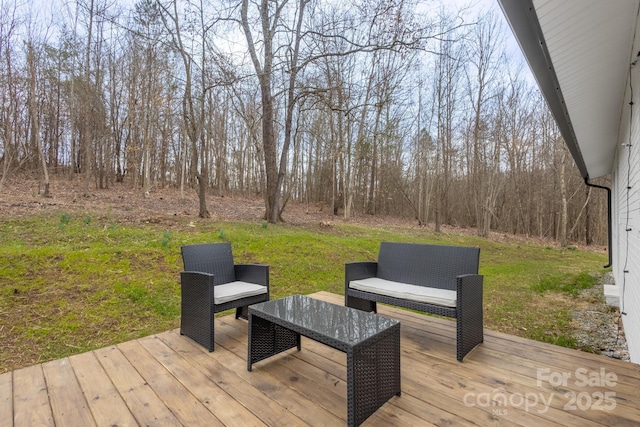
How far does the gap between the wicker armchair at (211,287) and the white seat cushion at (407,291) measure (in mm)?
968

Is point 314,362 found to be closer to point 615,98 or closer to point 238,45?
point 615,98

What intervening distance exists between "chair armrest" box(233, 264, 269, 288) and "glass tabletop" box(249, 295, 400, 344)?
0.59 meters

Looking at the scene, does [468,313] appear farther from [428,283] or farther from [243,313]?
[243,313]

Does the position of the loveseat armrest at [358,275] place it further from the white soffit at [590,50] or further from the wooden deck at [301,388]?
the white soffit at [590,50]

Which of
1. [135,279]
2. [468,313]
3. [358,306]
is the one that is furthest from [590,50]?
[135,279]

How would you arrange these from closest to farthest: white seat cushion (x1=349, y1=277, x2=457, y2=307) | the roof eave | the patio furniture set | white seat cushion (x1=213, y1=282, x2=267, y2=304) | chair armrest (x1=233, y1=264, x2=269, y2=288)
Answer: the roof eave, the patio furniture set, white seat cushion (x1=349, y1=277, x2=457, y2=307), white seat cushion (x1=213, y1=282, x2=267, y2=304), chair armrest (x1=233, y1=264, x2=269, y2=288)

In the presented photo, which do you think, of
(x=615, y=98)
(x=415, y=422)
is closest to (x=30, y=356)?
(x=415, y=422)

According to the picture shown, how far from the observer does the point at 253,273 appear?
119 inches

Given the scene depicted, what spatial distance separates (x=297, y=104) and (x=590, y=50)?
A: 41.0 ft

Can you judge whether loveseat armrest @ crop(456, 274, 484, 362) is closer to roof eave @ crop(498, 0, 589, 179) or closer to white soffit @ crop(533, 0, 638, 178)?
roof eave @ crop(498, 0, 589, 179)

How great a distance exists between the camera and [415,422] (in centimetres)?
154

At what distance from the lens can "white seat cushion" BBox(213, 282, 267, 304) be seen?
8.28ft

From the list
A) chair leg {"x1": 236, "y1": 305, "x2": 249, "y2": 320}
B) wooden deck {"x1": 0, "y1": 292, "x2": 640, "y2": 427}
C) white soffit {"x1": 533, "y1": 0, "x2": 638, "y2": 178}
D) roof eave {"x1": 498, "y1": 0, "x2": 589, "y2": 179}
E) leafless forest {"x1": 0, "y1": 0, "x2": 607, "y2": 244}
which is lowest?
wooden deck {"x1": 0, "y1": 292, "x2": 640, "y2": 427}

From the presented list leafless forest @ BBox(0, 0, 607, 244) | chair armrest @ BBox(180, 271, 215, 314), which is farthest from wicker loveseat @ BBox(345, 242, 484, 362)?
leafless forest @ BBox(0, 0, 607, 244)
